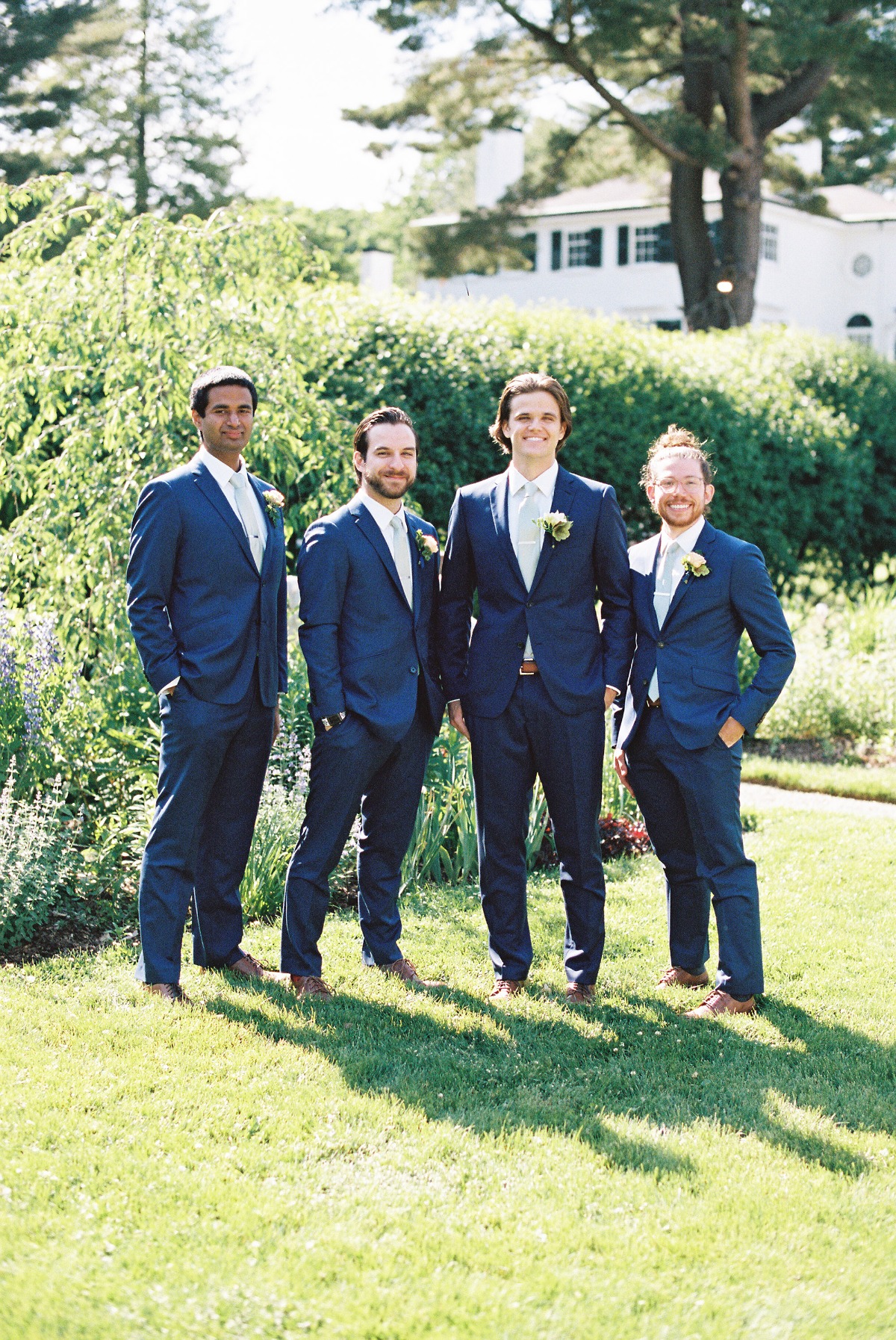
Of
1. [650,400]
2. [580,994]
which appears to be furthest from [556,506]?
[650,400]

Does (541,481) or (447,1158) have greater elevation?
(541,481)

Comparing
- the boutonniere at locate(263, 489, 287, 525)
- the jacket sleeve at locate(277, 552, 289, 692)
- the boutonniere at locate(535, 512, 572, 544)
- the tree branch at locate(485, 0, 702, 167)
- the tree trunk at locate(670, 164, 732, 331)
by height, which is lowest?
the jacket sleeve at locate(277, 552, 289, 692)

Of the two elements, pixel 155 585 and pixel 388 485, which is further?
pixel 388 485

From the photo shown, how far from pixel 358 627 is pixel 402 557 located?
0.32 meters

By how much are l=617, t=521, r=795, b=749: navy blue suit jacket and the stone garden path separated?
10.4 ft

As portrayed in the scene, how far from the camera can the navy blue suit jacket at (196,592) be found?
446 cm

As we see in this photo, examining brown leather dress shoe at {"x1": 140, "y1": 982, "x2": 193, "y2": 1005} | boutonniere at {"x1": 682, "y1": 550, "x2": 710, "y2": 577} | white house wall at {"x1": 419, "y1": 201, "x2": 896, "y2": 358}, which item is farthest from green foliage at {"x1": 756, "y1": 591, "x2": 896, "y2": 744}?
white house wall at {"x1": 419, "y1": 201, "x2": 896, "y2": 358}

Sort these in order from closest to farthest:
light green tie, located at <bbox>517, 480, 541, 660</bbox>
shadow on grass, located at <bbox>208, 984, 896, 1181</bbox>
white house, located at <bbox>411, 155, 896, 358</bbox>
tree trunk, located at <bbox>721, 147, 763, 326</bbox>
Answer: shadow on grass, located at <bbox>208, 984, 896, 1181</bbox>, light green tie, located at <bbox>517, 480, 541, 660</bbox>, tree trunk, located at <bbox>721, 147, 763, 326</bbox>, white house, located at <bbox>411, 155, 896, 358</bbox>

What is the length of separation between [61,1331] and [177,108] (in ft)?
102

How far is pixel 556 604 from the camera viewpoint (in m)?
4.62

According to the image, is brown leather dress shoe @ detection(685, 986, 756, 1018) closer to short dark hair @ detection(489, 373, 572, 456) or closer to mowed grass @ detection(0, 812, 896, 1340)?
mowed grass @ detection(0, 812, 896, 1340)

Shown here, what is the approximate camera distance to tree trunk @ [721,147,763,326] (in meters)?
19.5

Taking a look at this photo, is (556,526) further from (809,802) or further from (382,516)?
(809,802)

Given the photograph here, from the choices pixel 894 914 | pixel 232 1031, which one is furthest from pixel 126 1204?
pixel 894 914
